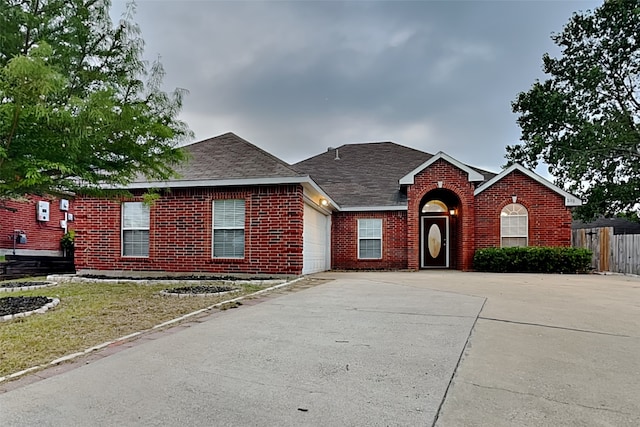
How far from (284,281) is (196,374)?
6.48 meters

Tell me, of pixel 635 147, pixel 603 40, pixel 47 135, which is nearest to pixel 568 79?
pixel 603 40

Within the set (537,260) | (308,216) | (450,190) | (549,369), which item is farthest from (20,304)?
(537,260)

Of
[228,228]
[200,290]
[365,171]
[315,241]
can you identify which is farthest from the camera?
[365,171]

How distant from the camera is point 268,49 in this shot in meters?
13.9

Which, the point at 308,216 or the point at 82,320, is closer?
the point at 82,320

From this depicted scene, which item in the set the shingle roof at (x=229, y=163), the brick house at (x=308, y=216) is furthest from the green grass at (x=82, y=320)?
the shingle roof at (x=229, y=163)

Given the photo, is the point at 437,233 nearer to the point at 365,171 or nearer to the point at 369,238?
the point at 369,238

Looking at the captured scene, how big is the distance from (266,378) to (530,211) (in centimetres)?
1473

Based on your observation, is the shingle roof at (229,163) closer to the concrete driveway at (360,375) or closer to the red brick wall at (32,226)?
the red brick wall at (32,226)

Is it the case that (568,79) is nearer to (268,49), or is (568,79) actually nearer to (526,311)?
(268,49)

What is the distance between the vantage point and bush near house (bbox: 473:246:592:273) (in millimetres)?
14148

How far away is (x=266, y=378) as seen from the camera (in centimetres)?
314

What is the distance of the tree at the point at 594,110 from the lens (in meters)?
20.0

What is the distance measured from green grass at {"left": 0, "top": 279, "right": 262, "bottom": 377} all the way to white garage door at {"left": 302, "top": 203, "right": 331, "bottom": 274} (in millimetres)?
3456
